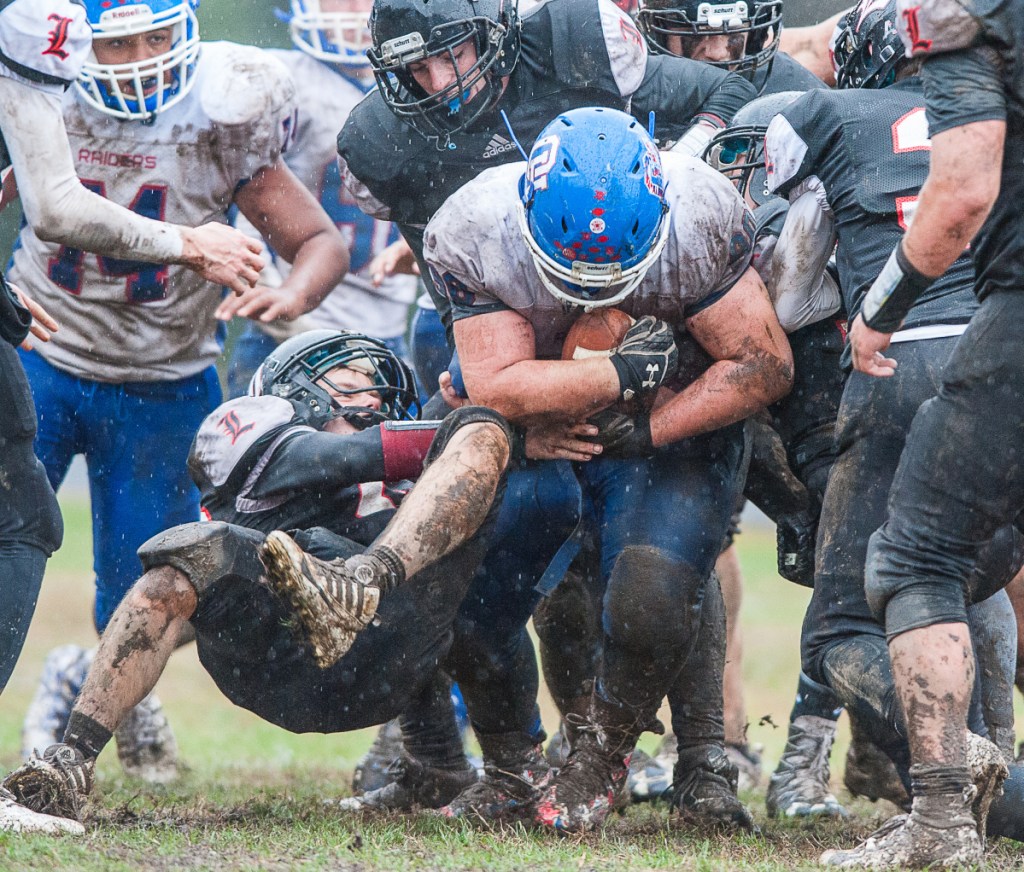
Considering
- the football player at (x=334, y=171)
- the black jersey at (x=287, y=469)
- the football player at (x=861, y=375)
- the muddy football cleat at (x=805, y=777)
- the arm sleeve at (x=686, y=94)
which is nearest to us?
the football player at (x=861, y=375)

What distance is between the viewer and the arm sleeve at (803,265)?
12.6ft

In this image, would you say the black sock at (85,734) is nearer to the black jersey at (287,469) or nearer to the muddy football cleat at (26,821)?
the muddy football cleat at (26,821)

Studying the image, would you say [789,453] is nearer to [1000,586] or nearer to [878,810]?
[1000,586]

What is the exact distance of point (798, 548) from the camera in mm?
4184

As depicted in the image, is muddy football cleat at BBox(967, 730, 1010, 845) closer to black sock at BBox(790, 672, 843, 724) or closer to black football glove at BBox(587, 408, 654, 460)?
black football glove at BBox(587, 408, 654, 460)

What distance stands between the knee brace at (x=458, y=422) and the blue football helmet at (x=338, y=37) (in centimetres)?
322

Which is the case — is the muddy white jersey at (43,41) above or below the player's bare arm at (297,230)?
above

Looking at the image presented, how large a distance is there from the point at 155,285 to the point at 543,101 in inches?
61.8

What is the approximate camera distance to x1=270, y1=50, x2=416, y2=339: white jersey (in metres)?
6.41

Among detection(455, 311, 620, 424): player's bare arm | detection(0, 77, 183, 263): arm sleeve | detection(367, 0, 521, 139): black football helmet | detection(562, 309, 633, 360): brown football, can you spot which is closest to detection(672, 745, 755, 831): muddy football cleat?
detection(455, 311, 620, 424): player's bare arm

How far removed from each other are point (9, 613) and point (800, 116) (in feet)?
7.42

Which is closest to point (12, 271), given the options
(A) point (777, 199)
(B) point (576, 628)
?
(B) point (576, 628)

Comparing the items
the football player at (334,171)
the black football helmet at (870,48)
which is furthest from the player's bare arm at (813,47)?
Result: the football player at (334,171)

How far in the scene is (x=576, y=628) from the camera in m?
4.59
